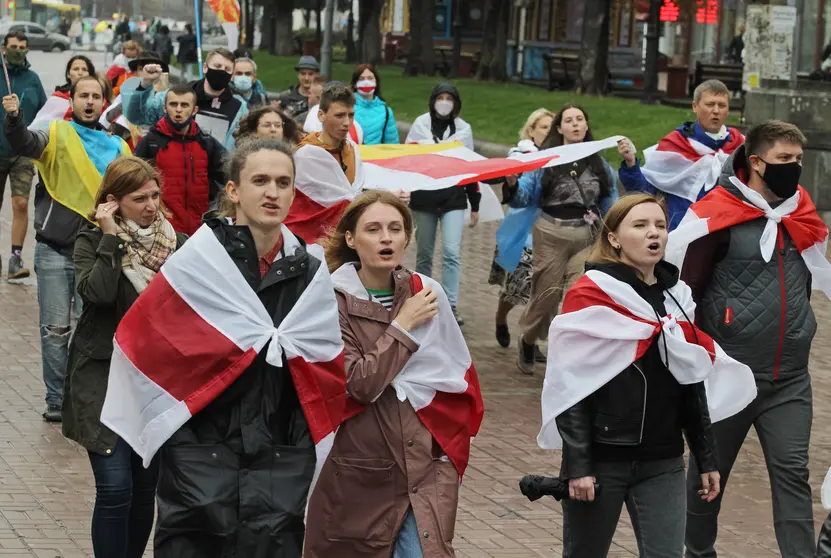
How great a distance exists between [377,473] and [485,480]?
3.27m

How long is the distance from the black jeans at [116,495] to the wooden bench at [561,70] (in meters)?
32.5

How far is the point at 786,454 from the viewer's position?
254 inches

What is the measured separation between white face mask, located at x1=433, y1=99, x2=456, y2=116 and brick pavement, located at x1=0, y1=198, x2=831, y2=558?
214cm

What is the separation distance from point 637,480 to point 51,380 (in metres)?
4.76

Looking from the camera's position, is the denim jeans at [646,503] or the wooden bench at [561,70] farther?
the wooden bench at [561,70]

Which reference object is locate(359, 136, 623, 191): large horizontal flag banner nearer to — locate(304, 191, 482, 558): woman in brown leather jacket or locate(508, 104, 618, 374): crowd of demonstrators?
locate(508, 104, 618, 374): crowd of demonstrators

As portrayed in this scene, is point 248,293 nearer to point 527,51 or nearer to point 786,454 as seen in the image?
point 786,454

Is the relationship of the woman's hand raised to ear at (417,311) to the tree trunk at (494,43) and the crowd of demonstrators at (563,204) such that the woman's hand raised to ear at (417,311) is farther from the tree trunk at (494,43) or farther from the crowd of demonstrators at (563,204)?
the tree trunk at (494,43)

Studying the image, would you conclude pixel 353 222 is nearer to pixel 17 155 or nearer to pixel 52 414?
pixel 52 414

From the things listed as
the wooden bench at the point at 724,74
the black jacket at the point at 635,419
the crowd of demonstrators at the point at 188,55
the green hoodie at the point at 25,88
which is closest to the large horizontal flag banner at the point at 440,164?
the green hoodie at the point at 25,88

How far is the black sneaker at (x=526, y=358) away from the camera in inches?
438

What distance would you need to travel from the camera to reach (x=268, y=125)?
9.55 metres

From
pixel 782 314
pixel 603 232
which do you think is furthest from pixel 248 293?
pixel 782 314

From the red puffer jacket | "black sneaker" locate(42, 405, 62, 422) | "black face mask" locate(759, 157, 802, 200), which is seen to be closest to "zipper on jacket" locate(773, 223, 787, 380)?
"black face mask" locate(759, 157, 802, 200)
